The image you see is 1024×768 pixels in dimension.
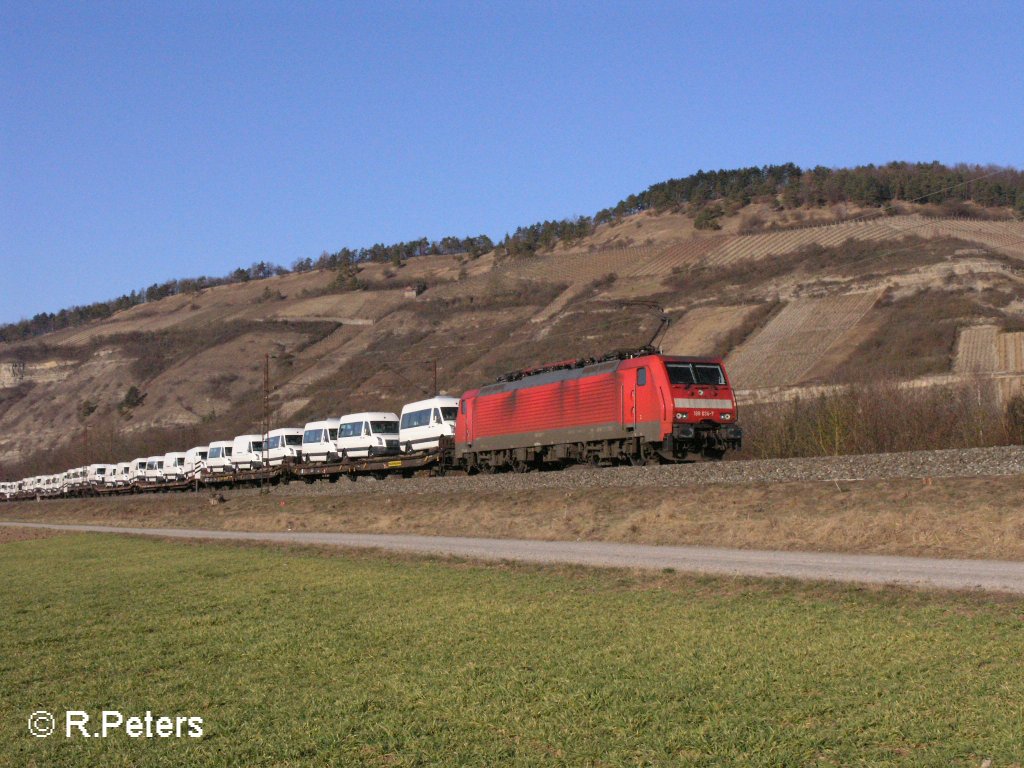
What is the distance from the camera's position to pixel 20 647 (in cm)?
1121

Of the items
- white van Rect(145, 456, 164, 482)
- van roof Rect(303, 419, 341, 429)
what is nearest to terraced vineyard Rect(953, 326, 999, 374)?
van roof Rect(303, 419, 341, 429)

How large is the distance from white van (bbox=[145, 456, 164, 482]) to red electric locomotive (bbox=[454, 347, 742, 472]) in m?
37.8

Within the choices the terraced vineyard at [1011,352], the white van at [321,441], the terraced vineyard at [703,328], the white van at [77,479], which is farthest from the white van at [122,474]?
the terraced vineyard at [1011,352]

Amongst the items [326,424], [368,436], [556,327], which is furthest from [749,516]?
[556,327]

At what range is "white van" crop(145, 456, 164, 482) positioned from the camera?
71125mm

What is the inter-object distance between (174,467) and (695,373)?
48.0 meters

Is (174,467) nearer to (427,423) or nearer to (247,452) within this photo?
(247,452)

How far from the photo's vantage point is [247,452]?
62500 mm

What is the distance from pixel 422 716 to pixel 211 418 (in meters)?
111

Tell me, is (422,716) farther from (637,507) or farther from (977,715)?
(637,507)

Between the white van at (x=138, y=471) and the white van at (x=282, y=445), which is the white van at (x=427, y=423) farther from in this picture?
the white van at (x=138, y=471)

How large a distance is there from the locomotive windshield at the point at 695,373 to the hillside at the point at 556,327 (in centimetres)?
1737

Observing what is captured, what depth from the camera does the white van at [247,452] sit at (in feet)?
202

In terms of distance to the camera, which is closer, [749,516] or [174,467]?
[749,516]
